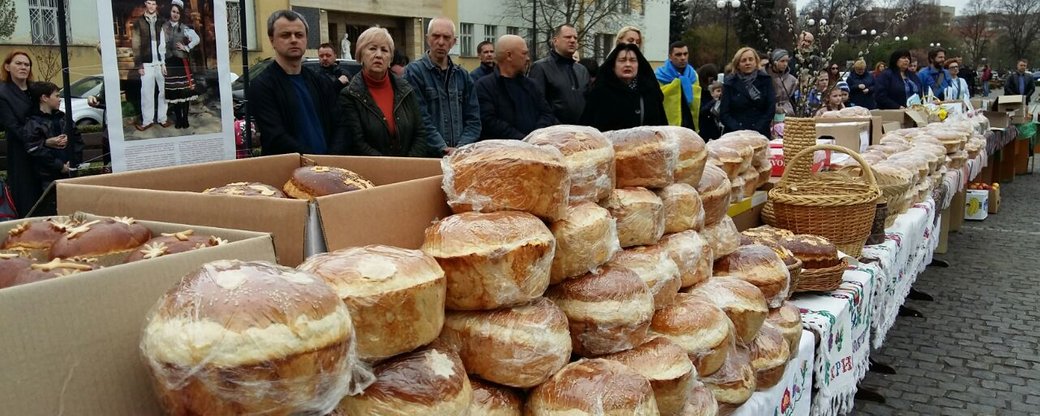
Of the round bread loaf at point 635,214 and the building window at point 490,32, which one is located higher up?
the building window at point 490,32

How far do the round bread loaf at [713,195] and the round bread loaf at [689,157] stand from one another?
113 mm

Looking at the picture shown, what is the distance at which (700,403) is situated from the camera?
2014 millimetres

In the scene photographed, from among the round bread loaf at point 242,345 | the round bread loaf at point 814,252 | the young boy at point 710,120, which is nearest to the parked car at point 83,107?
the young boy at point 710,120

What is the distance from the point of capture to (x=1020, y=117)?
13.0 meters

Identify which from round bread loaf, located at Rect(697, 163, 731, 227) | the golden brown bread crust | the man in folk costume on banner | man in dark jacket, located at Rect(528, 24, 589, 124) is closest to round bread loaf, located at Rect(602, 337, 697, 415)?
round bread loaf, located at Rect(697, 163, 731, 227)

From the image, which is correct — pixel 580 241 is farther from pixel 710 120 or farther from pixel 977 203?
pixel 977 203

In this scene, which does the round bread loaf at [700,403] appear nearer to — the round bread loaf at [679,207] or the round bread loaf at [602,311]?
the round bread loaf at [602,311]

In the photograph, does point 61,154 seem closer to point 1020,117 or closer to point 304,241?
point 304,241

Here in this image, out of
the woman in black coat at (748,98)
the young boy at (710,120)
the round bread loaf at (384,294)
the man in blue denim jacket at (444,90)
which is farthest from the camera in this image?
the young boy at (710,120)

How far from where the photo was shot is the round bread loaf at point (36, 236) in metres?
1.38

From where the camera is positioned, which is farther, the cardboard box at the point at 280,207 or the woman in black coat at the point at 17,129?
the woman in black coat at the point at 17,129

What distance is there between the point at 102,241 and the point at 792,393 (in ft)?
7.77

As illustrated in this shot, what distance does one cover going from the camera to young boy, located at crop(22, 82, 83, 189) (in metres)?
5.67

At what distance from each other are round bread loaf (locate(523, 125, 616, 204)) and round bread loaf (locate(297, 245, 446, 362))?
2.08 ft
